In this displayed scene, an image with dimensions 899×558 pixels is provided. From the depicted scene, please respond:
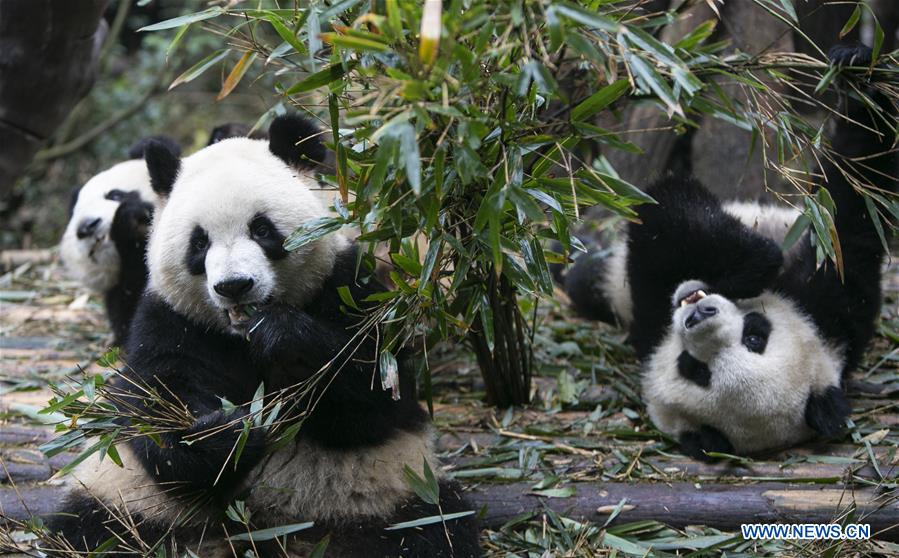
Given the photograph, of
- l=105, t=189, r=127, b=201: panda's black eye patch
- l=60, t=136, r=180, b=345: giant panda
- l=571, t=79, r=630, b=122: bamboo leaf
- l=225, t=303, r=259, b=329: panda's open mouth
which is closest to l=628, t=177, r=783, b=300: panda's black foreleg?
l=571, t=79, r=630, b=122: bamboo leaf

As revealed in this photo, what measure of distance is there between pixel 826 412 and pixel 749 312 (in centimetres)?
55

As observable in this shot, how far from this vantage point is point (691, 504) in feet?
11.4

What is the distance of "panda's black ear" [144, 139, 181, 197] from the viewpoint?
3.21 metres

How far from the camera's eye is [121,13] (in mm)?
8523

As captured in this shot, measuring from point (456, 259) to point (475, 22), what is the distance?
1.16 metres

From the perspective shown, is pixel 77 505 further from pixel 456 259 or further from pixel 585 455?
pixel 585 455

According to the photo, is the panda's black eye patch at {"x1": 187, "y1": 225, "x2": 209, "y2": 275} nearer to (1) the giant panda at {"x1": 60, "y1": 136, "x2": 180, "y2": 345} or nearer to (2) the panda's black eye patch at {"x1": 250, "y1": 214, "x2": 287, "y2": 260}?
(2) the panda's black eye patch at {"x1": 250, "y1": 214, "x2": 287, "y2": 260}

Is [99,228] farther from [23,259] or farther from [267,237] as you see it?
[23,259]

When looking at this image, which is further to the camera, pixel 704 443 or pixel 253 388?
pixel 704 443

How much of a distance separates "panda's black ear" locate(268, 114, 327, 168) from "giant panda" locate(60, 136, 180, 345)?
5.42 ft

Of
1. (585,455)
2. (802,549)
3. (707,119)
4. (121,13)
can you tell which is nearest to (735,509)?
(802,549)

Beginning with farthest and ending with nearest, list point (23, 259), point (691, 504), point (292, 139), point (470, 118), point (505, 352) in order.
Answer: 1. point (23, 259)
2. point (505, 352)
3. point (691, 504)
4. point (292, 139)
5. point (470, 118)

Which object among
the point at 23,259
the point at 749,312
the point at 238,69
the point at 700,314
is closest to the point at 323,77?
the point at 238,69

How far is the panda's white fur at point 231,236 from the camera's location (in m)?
2.90
